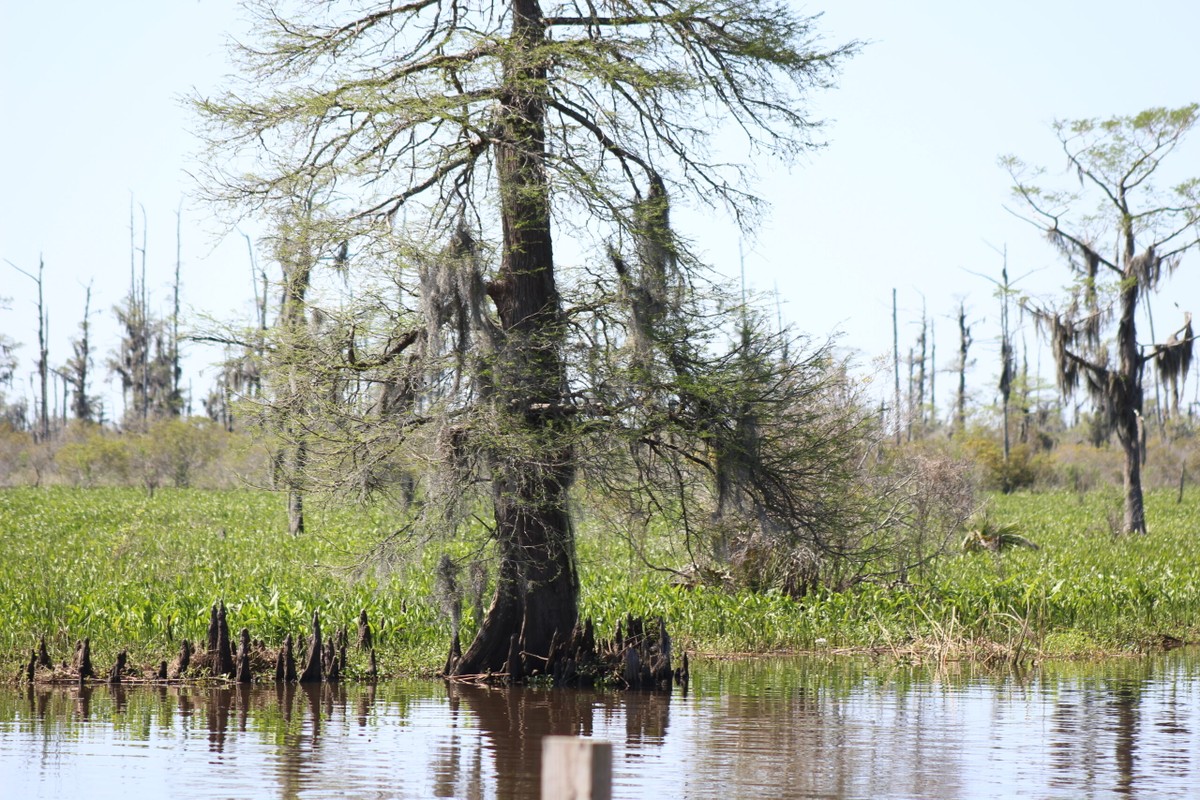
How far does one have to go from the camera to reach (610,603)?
18.9 m

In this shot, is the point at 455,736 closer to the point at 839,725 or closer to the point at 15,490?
the point at 839,725

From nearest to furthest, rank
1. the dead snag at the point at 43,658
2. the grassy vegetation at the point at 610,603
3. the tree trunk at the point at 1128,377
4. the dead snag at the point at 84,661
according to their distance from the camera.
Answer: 1. the dead snag at the point at 84,661
2. the dead snag at the point at 43,658
3. the grassy vegetation at the point at 610,603
4. the tree trunk at the point at 1128,377

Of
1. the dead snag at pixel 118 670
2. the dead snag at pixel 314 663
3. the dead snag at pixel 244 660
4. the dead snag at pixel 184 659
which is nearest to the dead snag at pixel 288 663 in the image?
the dead snag at pixel 314 663

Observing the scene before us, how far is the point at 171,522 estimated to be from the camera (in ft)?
116

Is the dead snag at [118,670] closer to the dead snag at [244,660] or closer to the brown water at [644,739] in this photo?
the brown water at [644,739]

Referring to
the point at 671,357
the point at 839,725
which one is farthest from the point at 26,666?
the point at 839,725

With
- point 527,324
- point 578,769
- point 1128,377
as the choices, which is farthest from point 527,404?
point 1128,377

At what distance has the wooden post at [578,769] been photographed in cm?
381

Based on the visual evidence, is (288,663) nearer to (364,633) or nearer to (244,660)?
(244,660)

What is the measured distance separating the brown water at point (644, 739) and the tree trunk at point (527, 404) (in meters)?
1.01

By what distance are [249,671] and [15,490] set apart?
1547 inches

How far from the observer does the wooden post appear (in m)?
3.81

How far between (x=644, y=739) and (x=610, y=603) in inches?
316

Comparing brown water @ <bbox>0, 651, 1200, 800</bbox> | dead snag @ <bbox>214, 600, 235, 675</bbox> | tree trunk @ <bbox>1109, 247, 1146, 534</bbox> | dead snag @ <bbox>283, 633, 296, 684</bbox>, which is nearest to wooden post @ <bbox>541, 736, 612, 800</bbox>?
brown water @ <bbox>0, 651, 1200, 800</bbox>
